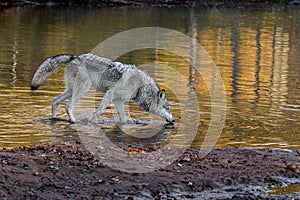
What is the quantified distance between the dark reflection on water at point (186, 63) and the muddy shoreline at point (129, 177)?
2.29m

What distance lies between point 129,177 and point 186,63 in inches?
644

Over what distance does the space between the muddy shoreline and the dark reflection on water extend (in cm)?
229

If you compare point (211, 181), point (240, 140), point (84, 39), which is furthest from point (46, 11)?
point (211, 181)

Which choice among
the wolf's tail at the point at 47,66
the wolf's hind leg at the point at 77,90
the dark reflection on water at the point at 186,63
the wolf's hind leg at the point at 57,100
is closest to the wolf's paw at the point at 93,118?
the wolf's hind leg at the point at 77,90

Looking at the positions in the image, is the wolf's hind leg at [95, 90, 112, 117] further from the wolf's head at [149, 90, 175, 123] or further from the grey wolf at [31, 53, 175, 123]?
the wolf's head at [149, 90, 175, 123]

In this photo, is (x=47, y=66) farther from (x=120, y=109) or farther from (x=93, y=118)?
(x=120, y=109)

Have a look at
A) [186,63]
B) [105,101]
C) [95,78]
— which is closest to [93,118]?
[105,101]

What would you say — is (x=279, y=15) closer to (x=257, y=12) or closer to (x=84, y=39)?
(x=257, y=12)

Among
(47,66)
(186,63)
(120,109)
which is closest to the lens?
(47,66)

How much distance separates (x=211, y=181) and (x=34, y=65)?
45.9ft

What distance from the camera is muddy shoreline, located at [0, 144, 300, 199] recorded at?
26.7 feet

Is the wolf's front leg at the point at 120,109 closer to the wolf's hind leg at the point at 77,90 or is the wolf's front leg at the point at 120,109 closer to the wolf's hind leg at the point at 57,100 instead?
the wolf's hind leg at the point at 77,90

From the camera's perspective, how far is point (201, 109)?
1548cm

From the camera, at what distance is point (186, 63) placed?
24.8 metres
